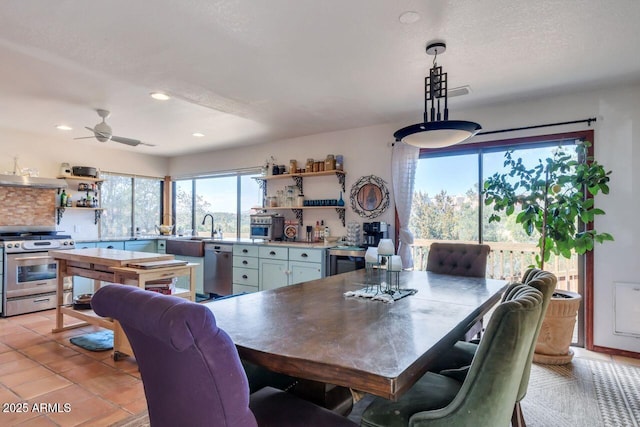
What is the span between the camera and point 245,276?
16.1 feet

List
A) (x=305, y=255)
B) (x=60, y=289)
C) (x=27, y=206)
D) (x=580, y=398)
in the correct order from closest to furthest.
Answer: (x=580, y=398) → (x=60, y=289) → (x=305, y=255) → (x=27, y=206)

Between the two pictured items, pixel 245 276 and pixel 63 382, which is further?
pixel 245 276

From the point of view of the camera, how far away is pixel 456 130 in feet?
6.75

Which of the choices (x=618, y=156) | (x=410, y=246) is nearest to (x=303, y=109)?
(x=410, y=246)

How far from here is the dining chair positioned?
2.88 meters

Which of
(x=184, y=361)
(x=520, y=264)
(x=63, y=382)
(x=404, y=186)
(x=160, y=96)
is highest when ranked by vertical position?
(x=160, y=96)

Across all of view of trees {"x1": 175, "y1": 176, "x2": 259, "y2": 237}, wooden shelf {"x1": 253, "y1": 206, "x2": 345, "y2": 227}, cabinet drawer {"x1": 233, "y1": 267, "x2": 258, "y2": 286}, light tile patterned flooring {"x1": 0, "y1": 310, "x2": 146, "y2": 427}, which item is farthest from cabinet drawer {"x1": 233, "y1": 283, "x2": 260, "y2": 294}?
light tile patterned flooring {"x1": 0, "y1": 310, "x2": 146, "y2": 427}

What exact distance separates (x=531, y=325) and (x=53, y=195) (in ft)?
20.3

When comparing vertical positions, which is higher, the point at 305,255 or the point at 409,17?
the point at 409,17

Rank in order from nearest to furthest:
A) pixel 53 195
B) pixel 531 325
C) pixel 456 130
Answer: pixel 531 325, pixel 456 130, pixel 53 195

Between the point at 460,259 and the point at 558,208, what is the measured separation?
1009 millimetres

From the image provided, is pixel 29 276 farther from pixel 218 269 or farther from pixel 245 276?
pixel 245 276

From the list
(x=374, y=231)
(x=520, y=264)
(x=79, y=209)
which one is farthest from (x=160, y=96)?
(x=520, y=264)

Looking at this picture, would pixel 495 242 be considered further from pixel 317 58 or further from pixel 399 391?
pixel 399 391
